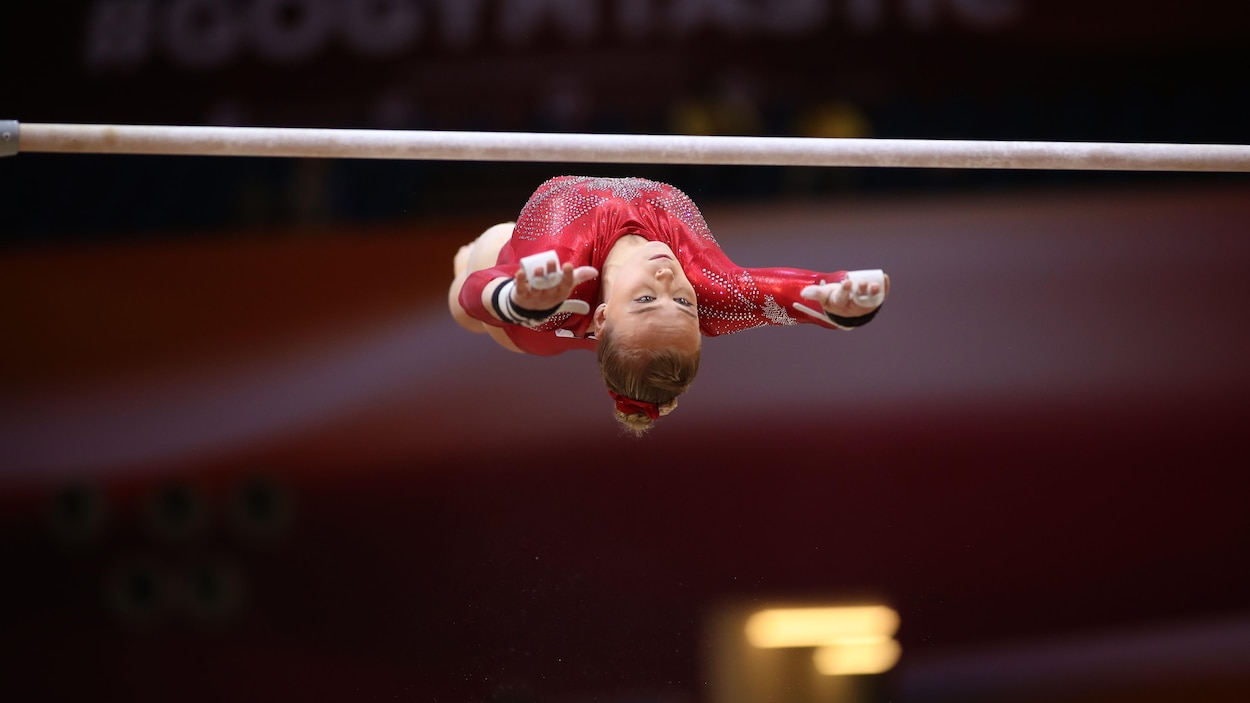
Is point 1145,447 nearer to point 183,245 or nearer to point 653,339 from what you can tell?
point 653,339

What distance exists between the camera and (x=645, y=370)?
2188 millimetres

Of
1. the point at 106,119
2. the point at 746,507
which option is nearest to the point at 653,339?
the point at 746,507

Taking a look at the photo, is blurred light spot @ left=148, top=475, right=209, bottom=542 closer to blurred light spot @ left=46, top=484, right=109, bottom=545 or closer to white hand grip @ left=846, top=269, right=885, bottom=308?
blurred light spot @ left=46, top=484, right=109, bottom=545

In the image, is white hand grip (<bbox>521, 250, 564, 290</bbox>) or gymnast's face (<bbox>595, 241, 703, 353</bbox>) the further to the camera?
gymnast's face (<bbox>595, 241, 703, 353</bbox>)

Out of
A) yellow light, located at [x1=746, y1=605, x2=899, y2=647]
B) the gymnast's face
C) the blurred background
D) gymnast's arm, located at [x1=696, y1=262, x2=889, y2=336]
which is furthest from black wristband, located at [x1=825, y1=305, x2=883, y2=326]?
yellow light, located at [x1=746, y1=605, x2=899, y2=647]

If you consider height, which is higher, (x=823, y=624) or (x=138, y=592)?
(x=823, y=624)

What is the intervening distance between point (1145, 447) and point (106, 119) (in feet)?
17.0

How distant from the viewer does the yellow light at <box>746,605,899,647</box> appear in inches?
175

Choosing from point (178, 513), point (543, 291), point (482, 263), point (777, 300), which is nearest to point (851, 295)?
point (777, 300)

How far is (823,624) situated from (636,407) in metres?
2.48

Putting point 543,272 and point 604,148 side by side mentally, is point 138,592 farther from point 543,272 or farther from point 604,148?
point 543,272

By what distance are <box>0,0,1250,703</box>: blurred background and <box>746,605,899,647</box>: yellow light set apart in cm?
2

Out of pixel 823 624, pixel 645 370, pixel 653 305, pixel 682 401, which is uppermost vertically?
pixel 682 401

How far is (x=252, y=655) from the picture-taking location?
473 centimetres
